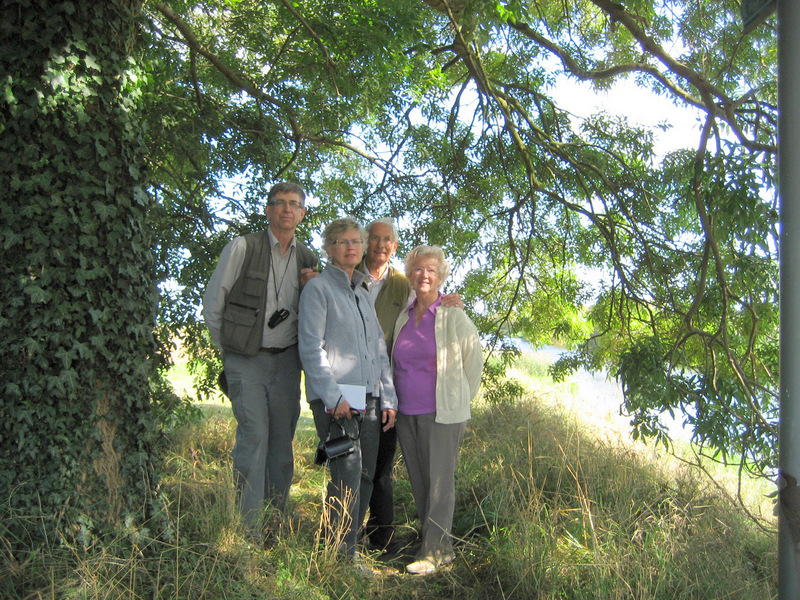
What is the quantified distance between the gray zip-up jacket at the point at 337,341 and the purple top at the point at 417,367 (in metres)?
0.13

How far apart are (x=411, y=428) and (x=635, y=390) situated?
4.27 ft

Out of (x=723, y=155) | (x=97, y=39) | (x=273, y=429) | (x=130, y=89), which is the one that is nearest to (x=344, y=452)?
(x=273, y=429)

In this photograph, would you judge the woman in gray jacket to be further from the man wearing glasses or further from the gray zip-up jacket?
the man wearing glasses

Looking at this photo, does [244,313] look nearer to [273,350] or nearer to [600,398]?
[273,350]

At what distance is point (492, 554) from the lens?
388 centimetres

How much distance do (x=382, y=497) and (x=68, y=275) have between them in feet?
7.05

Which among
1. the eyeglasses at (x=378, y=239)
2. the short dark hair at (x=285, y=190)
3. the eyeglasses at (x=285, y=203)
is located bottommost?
the eyeglasses at (x=378, y=239)

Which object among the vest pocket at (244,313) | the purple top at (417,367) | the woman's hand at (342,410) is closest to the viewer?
the woman's hand at (342,410)

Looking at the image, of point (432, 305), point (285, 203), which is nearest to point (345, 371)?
point (432, 305)

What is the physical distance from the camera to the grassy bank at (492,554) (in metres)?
2.81

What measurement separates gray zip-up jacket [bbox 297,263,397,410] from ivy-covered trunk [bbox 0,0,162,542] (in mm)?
794

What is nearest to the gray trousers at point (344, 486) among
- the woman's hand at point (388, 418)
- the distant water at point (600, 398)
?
the woman's hand at point (388, 418)

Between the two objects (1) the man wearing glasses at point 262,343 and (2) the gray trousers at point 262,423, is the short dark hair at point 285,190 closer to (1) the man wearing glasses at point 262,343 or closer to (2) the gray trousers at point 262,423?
(1) the man wearing glasses at point 262,343

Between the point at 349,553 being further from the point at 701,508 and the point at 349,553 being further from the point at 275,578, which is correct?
the point at 701,508
